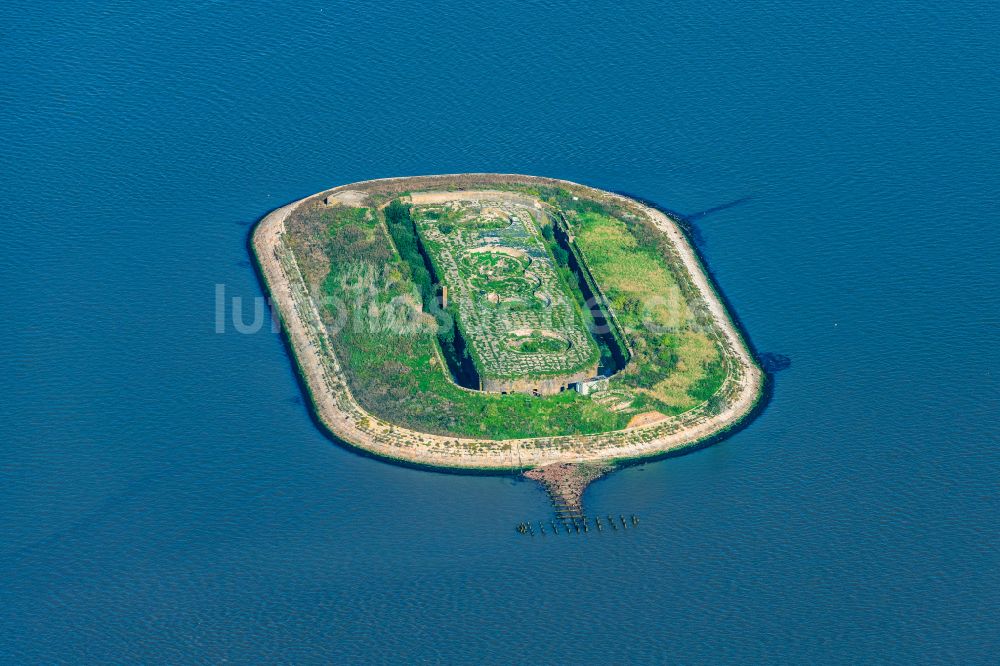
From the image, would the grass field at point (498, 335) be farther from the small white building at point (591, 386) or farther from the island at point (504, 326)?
the small white building at point (591, 386)

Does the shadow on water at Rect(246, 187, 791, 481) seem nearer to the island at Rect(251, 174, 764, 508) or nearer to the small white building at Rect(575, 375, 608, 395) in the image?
the island at Rect(251, 174, 764, 508)

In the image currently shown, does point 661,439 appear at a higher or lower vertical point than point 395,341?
lower

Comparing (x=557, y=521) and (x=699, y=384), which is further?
(x=699, y=384)

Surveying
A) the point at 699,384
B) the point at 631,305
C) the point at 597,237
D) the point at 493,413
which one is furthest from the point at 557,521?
the point at 597,237

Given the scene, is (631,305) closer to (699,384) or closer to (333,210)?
(699,384)

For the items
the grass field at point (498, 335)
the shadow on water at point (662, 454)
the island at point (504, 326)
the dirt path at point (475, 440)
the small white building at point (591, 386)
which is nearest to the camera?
the shadow on water at point (662, 454)

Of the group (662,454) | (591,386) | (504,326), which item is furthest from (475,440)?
(504,326)

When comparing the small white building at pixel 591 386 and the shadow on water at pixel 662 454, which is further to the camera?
the small white building at pixel 591 386

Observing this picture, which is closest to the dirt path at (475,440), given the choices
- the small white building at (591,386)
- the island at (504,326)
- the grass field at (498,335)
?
the island at (504,326)

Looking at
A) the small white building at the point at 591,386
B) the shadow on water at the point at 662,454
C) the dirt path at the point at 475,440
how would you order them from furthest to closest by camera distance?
the small white building at the point at 591,386, the dirt path at the point at 475,440, the shadow on water at the point at 662,454
